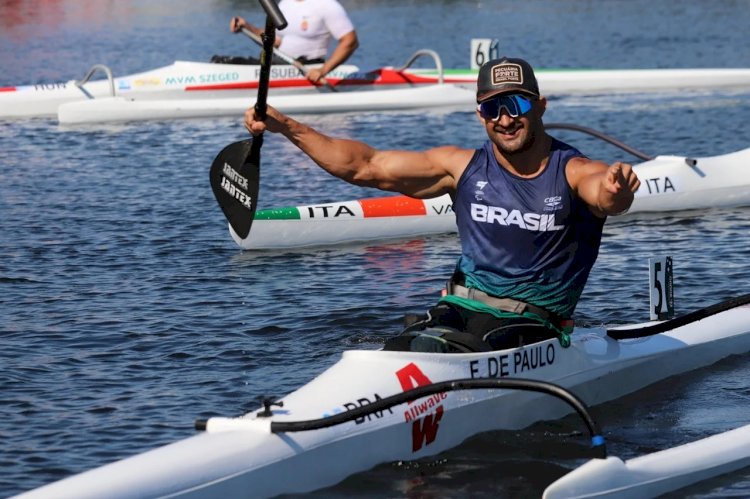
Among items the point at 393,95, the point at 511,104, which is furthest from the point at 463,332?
the point at 393,95

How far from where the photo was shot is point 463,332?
721 cm

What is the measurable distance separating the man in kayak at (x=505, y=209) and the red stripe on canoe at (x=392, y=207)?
17.6 ft

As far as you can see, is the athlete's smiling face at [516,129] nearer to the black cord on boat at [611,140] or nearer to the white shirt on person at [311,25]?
the black cord on boat at [611,140]

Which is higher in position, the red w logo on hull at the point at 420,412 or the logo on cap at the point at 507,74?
the logo on cap at the point at 507,74

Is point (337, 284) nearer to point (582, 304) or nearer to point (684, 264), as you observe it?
point (582, 304)

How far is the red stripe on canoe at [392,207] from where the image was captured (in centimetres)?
1300

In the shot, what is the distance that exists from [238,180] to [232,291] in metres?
3.06

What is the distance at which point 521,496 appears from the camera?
689cm

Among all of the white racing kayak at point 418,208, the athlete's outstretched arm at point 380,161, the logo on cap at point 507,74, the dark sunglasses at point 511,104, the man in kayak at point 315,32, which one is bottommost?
the white racing kayak at point 418,208

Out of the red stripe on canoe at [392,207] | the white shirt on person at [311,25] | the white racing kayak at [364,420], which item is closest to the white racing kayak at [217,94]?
the white shirt on person at [311,25]

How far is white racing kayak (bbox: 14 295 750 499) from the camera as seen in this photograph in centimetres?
610

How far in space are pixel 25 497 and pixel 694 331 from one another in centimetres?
444

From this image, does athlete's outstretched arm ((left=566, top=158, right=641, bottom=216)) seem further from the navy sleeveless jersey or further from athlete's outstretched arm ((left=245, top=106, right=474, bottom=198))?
athlete's outstretched arm ((left=245, top=106, right=474, bottom=198))

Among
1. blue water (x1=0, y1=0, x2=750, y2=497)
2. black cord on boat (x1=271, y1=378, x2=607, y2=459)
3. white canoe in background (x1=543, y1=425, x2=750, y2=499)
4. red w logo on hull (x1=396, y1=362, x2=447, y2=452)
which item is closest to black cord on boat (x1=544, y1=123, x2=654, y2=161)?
blue water (x1=0, y1=0, x2=750, y2=497)
